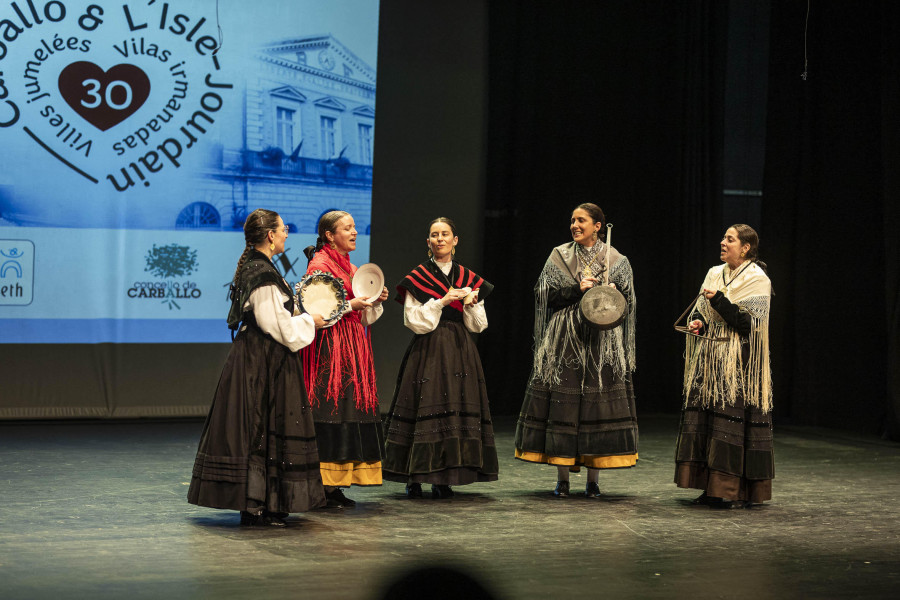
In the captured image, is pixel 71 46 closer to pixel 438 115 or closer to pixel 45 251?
pixel 45 251

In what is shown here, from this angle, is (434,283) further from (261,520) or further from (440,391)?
(261,520)

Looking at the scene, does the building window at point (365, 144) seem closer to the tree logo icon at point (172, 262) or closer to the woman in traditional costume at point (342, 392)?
the tree logo icon at point (172, 262)

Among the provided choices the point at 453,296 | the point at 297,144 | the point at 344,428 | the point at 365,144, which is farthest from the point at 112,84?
the point at 344,428

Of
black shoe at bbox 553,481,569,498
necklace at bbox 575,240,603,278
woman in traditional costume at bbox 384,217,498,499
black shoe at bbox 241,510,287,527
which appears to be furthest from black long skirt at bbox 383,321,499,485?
black shoe at bbox 241,510,287,527

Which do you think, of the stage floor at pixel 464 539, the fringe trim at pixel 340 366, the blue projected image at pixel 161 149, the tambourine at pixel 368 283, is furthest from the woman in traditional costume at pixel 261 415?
the blue projected image at pixel 161 149

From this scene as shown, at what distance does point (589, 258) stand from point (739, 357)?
820 millimetres

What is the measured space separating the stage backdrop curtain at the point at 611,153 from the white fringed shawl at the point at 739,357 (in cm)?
334

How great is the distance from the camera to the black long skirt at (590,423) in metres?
4.75

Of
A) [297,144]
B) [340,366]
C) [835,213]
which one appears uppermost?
[297,144]

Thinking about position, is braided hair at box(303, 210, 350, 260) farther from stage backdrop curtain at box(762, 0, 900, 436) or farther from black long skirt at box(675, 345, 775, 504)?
stage backdrop curtain at box(762, 0, 900, 436)

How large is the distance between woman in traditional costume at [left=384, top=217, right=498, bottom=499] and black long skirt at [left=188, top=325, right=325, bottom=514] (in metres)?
0.71

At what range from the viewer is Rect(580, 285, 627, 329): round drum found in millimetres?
4609

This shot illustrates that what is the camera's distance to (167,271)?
7035 millimetres

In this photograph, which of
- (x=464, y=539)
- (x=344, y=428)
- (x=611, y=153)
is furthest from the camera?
(x=611, y=153)
